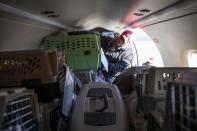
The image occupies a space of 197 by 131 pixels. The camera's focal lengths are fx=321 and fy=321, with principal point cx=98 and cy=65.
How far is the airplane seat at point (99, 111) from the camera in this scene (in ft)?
5.10

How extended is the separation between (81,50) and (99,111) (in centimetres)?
88

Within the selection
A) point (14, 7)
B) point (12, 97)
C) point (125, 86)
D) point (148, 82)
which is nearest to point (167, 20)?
point (125, 86)

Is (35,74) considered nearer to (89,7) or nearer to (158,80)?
(158,80)

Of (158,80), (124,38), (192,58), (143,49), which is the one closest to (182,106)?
(158,80)

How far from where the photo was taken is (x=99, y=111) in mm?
1568

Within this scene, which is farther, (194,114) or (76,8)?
(76,8)

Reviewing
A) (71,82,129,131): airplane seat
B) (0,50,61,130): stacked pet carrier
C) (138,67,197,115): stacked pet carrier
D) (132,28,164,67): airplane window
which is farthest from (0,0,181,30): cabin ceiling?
(132,28,164,67): airplane window

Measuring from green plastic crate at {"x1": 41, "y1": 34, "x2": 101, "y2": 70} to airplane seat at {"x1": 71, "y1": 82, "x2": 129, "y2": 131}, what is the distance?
2.36 feet

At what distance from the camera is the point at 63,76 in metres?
1.69

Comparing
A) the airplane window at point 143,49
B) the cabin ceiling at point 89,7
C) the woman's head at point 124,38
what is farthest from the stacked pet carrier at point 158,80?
the airplane window at point 143,49

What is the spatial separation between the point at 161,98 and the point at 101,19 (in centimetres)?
149

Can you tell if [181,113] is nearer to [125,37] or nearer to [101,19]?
[101,19]

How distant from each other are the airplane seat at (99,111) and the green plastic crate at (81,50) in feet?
2.36

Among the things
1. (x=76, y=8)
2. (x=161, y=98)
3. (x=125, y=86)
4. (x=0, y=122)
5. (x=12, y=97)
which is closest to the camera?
(x=0, y=122)
